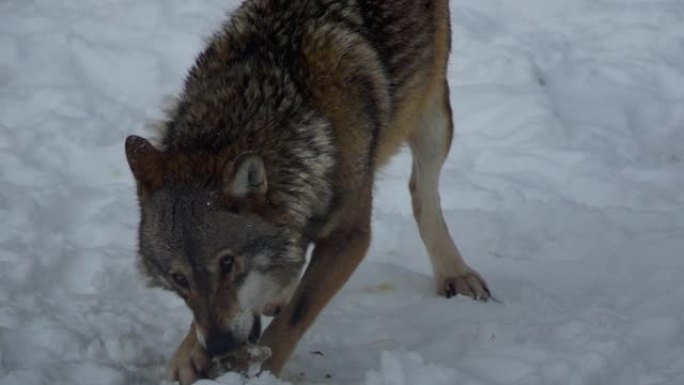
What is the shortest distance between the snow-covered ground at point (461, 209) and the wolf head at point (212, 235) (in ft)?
0.91

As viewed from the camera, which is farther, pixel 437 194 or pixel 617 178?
pixel 617 178

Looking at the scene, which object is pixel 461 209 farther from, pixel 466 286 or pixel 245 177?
pixel 245 177

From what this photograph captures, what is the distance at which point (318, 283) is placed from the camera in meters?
4.93

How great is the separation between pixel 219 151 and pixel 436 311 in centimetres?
164

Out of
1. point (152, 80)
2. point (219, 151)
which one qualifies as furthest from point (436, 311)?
point (152, 80)

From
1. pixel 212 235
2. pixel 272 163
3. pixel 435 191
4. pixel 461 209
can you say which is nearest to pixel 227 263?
pixel 212 235

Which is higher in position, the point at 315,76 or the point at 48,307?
the point at 315,76

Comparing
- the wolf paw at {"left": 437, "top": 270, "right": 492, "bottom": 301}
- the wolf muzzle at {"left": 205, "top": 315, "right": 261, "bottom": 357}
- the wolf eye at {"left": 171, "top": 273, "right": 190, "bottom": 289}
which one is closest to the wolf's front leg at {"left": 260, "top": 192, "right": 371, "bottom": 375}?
the wolf muzzle at {"left": 205, "top": 315, "right": 261, "bottom": 357}

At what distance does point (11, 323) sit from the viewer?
4938 millimetres

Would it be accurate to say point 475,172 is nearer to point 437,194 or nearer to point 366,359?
point 437,194

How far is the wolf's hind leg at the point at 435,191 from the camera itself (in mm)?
6121

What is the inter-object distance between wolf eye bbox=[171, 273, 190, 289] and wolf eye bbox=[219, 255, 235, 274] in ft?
0.53

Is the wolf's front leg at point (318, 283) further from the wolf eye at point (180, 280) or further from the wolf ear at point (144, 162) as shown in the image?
the wolf ear at point (144, 162)

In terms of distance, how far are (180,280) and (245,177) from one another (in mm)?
483
